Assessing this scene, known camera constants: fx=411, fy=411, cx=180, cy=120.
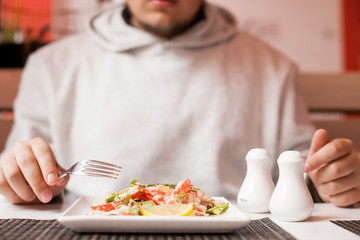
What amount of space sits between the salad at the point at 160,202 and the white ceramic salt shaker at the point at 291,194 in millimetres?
92

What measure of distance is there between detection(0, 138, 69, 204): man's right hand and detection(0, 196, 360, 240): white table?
0.03m

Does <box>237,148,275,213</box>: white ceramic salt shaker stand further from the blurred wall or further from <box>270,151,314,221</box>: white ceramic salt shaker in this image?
the blurred wall

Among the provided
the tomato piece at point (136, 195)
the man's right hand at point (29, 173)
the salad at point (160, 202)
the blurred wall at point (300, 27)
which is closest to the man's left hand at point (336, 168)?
the salad at point (160, 202)

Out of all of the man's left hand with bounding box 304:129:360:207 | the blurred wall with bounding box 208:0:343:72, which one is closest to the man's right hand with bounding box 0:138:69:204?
→ the man's left hand with bounding box 304:129:360:207

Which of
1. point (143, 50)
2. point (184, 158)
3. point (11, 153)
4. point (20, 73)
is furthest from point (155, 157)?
point (20, 73)

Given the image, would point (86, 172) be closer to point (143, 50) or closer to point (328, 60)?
point (143, 50)

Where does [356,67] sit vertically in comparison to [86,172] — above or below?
below

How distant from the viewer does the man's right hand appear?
2.64 ft

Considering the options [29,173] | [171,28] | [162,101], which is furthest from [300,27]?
[29,173]

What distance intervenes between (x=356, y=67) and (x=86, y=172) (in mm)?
2686

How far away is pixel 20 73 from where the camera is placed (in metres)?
1.67

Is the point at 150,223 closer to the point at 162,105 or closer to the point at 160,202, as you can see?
the point at 160,202

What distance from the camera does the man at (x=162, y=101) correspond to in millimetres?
1273

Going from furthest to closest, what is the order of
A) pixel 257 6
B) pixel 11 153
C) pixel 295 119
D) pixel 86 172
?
pixel 257 6, pixel 295 119, pixel 11 153, pixel 86 172
